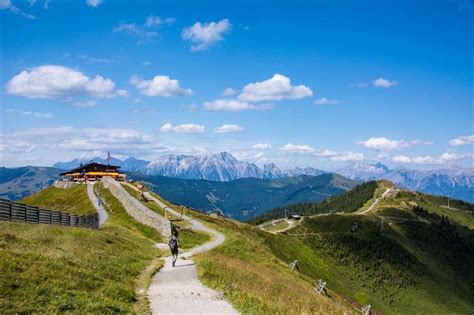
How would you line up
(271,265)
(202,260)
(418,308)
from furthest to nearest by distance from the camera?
1. (418,308)
2. (271,265)
3. (202,260)

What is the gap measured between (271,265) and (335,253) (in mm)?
121091

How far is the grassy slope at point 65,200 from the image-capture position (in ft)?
302

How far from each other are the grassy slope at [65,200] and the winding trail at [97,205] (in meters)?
0.82

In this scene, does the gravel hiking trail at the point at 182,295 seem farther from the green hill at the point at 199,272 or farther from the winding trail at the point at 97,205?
the winding trail at the point at 97,205

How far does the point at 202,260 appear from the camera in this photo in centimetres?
3709

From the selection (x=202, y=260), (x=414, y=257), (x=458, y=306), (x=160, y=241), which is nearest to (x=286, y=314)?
(x=202, y=260)

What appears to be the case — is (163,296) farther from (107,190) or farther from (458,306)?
(458,306)

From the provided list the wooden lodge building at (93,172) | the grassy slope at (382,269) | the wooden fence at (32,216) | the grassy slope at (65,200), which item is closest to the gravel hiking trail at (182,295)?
the wooden fence at (32,216)

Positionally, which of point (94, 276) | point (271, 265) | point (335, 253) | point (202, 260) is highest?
point (94, 276)

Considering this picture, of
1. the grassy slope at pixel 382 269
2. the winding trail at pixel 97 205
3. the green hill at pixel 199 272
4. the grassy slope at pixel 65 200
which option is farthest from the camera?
the grassy slope at pixel 382 269

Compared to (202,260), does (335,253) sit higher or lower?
lower

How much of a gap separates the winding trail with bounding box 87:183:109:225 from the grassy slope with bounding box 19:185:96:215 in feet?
2.68

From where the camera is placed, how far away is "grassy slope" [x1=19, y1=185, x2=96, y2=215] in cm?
9190

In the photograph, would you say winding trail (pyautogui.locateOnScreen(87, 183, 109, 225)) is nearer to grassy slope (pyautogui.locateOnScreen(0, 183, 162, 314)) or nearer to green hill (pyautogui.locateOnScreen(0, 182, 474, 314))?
green hill (pyautogui.locateOnScreen(0, 182, 474, 314))
